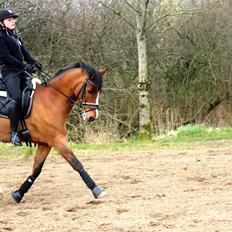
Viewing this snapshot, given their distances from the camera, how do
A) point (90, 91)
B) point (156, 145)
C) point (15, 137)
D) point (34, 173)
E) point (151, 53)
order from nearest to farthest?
1. point (15, 137)
2. point (90, 91)
3. point (34, 173)
4. point (156, 145)
5. point (151, 53)

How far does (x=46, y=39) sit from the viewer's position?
64.0 ft

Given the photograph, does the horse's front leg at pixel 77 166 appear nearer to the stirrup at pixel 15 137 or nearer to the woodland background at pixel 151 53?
the stirrup at pixel 15 137

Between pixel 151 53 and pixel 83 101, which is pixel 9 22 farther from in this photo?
pixel 151 53

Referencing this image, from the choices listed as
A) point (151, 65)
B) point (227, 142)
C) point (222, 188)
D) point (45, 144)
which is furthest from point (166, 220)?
point (151, 65)

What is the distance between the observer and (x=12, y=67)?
25.3 feet

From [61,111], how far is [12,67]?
3.07 ft

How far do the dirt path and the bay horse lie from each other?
0.42 m

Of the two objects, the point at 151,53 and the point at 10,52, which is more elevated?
the point at 10,52

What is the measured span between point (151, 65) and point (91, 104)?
13.9m

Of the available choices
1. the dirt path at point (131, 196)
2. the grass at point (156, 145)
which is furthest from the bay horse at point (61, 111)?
the grass at point (156, 145)

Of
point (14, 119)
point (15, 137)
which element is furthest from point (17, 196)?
point (14, 119)

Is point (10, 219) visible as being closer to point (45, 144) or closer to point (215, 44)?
point (45, 144)

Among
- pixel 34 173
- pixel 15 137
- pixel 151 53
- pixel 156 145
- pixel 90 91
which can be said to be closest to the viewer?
pixel 15 137

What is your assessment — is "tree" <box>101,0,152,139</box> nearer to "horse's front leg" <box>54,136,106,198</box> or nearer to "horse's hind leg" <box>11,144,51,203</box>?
"horse's hind leg" <box>11,144,51,203</box>
